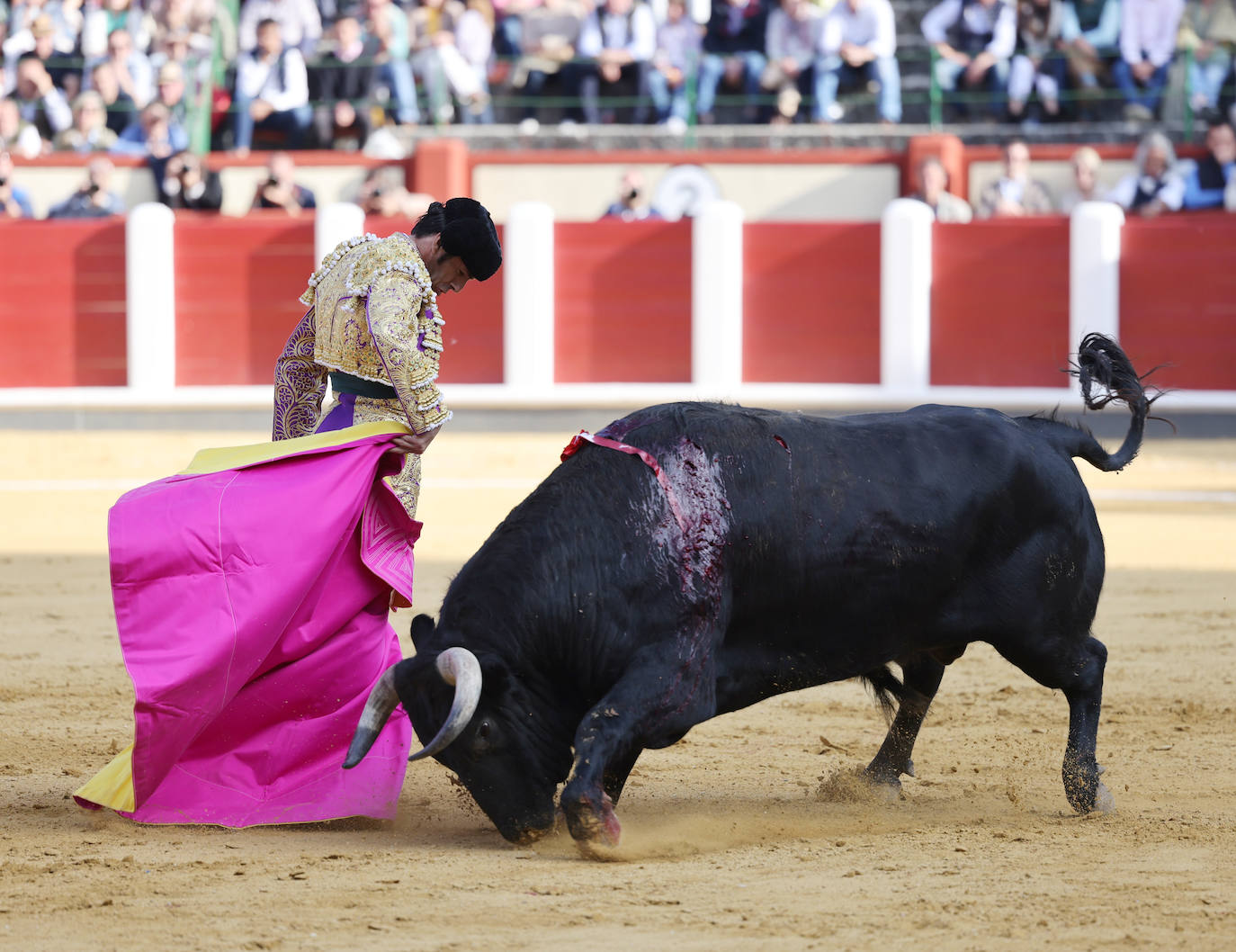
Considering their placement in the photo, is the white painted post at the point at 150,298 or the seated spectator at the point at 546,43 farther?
the seated spectator at the point at 546,43

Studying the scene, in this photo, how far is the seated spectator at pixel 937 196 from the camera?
10.3m

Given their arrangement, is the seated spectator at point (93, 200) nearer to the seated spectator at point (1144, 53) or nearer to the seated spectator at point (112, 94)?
the seated spectator at point (112, 94)

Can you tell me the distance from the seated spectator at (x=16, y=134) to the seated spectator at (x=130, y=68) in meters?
0.66

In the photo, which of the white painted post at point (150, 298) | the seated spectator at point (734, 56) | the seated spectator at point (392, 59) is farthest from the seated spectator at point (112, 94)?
the seated spectator at point (734, 56)

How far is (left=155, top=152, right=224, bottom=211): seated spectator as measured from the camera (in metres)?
10.7

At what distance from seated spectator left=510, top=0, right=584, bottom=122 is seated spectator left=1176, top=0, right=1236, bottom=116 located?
12.9ft

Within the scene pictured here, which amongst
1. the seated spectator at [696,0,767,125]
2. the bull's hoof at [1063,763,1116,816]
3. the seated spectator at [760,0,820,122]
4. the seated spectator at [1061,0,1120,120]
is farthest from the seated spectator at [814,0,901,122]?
the bull's hoof at [1063,763,1116,816]

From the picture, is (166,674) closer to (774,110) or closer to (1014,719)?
Answer: (1014,719)

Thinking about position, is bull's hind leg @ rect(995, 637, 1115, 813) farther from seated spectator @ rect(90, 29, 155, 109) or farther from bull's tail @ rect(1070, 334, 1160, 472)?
seated spectator @ rect(90, 29, 155, 109)

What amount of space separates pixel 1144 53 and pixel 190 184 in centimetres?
603

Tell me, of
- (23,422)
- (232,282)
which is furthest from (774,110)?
(23,422)

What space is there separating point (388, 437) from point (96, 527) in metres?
4.59

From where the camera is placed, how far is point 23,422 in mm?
10555

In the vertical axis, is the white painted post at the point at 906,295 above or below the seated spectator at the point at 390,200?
below
